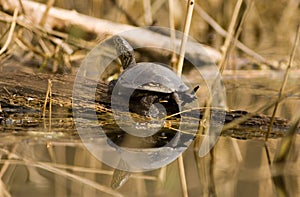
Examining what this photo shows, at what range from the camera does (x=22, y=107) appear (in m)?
2.21

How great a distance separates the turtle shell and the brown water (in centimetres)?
27

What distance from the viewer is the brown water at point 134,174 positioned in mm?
1618

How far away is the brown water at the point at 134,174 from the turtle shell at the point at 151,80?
27 centimetres

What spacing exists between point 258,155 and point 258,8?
8.87ft

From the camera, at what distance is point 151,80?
2262 millimetres

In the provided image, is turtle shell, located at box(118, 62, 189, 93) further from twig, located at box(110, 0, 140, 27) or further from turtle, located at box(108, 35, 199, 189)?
twig, located at box(110, 0, 140, 27)

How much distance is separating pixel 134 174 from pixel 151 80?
58 cm

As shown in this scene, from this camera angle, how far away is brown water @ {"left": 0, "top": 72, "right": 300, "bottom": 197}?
1618 mm

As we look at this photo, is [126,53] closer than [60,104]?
No

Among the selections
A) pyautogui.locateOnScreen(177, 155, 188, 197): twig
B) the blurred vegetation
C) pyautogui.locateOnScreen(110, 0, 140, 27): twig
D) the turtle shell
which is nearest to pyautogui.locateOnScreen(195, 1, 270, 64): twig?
the blurred vegetation

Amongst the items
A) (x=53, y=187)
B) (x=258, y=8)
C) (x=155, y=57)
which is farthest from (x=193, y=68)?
(x=53, y=187)

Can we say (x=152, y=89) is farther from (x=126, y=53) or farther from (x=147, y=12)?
(x=147, y=12)

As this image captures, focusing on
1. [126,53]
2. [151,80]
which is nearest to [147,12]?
[126,53]

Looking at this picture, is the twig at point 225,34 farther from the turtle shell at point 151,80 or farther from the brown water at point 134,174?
the brown water at point 134,174
